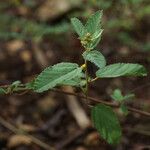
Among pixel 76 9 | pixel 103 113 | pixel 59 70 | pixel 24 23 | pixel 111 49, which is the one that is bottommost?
pixel 103 113

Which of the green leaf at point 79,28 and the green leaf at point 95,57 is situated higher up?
the green leaf at point 79,28

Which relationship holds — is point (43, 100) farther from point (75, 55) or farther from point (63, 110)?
point (75, 55)

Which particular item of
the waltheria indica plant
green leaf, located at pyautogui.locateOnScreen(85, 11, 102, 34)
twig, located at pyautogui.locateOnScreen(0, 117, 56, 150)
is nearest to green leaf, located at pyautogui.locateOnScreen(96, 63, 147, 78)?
the waltheria indica plant

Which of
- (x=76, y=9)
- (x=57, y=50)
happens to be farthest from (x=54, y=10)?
(x=57, y=50)

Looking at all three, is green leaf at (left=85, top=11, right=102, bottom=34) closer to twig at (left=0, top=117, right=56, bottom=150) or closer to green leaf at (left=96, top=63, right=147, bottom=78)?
green leaf at (left=96, top=63, right=147, bottom=78)

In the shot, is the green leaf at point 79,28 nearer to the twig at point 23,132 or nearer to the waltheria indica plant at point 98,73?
the waltheria indica plant at point 98,73

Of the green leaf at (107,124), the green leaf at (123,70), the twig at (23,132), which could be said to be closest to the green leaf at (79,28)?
the green leaf at (123,70)

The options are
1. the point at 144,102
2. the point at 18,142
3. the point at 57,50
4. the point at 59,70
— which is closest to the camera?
the point at 59,70
